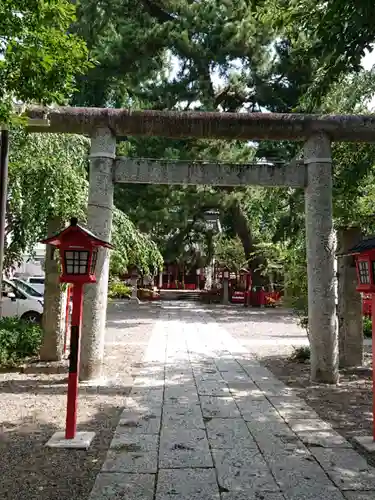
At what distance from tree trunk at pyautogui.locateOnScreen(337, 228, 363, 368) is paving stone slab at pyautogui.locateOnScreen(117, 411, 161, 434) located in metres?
4.33

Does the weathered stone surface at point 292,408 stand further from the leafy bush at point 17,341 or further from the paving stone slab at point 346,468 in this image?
the leafy bush at point 17,341

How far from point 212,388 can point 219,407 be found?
3.26ft

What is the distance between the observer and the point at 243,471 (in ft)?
12.5

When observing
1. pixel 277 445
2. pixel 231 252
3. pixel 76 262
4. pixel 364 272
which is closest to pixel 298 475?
pixel 277 445

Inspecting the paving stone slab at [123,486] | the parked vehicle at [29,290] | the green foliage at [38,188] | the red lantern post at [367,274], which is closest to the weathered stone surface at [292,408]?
the red lantern post at [367,274]

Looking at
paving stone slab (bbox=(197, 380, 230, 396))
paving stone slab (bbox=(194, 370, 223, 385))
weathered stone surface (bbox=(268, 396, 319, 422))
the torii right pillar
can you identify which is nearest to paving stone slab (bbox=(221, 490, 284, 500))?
weathered stone surface (bbox=(268, 396, 319, 422))

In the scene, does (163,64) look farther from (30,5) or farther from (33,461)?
(33,461)

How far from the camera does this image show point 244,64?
19359mm

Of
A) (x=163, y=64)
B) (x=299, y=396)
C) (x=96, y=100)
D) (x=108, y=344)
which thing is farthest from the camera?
(x=96, y=100)

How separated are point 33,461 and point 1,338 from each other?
4579 millimetres

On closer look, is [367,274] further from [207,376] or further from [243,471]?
[207,376]

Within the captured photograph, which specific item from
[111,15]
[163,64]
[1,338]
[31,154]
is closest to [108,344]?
[1,338]

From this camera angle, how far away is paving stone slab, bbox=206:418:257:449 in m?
4.45

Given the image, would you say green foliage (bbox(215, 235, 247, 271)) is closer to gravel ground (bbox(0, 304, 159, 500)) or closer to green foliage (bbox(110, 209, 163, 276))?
green foliage (bbox(110, 209, 163, 276))
